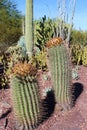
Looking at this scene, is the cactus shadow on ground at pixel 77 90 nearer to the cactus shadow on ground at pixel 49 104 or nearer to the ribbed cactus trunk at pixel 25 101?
the cactus shadow on ground at pixel 49 104

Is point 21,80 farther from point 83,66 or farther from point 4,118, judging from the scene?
point 83,66

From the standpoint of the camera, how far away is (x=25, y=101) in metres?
6.30

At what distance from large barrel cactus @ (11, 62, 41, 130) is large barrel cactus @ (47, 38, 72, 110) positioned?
0.71 m

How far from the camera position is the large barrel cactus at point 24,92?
6.26m

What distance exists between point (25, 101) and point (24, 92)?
0.15m

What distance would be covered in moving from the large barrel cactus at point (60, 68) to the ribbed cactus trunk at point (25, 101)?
0.71 m

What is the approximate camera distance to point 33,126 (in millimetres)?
6668

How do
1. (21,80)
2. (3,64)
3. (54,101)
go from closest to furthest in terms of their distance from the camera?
(21,80), (54,101), (3,64)

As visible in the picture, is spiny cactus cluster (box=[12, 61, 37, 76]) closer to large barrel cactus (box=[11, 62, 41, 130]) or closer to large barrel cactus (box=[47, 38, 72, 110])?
large barrel cactus (box=[11, 62, 41, 130])

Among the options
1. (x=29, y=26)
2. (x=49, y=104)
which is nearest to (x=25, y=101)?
(x=49, y=104)

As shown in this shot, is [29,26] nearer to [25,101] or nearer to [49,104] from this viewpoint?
[49,104]

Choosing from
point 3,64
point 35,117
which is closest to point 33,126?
point 35,117

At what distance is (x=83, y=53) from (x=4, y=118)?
11.9 ft

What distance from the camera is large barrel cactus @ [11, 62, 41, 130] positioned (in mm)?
6262
